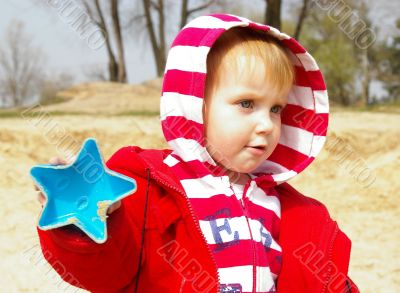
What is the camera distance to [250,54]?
1220 mm

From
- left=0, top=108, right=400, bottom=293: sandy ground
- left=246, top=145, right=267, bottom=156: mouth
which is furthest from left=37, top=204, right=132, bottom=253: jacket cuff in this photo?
left=0, top=108, right=400, bottom=293: sandy ground

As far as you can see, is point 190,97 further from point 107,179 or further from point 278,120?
point 107,179

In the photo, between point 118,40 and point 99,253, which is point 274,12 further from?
point 99,253

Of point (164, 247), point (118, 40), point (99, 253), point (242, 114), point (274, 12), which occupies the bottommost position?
point (118, 40)

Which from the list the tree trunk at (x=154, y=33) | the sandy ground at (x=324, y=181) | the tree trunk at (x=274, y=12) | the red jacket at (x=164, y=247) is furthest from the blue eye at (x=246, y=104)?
the tree trunk at (x=154, y=33)

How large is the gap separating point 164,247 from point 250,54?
0.45m

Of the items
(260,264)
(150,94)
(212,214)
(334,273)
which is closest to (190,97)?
(212,214)

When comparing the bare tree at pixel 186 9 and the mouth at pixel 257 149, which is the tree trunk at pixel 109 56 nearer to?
the bare tree at pixel 186 9

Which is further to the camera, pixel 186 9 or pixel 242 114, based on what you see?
pixel 186 9

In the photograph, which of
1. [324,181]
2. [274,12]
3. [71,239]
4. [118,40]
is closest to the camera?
[71,239]

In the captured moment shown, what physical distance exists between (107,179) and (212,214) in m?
0.32

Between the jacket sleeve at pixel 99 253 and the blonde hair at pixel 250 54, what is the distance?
36cm

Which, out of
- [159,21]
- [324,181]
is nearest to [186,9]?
[159,21]

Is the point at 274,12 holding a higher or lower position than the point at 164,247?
lower
